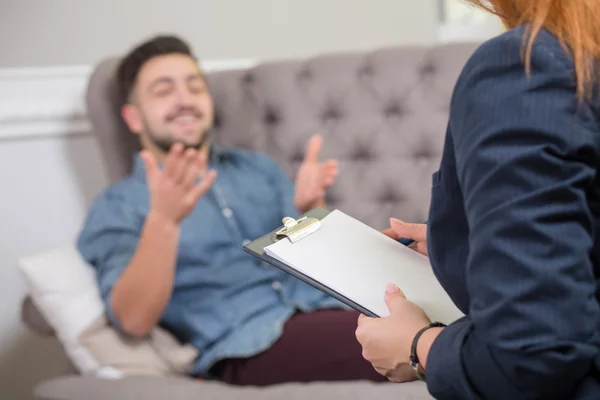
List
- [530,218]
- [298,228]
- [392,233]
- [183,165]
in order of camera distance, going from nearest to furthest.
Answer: [530,218] < [298,228] < [392,233] < [183,165]

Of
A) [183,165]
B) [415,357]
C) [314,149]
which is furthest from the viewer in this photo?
[314,149]

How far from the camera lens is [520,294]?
0.50 metres

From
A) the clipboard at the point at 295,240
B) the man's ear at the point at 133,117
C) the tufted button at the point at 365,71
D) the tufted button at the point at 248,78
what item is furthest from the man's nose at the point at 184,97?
the clipboard at the point at 295,240

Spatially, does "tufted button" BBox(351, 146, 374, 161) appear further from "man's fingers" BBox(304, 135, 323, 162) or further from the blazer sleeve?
the blazer sleeve

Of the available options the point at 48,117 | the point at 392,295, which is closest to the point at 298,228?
the point at 392,295

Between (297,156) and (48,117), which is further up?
(48,117)

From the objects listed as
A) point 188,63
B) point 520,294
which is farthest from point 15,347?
point 520,294

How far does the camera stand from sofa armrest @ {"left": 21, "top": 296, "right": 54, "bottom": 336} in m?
1.35

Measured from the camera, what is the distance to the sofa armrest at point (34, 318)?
53.2 inches

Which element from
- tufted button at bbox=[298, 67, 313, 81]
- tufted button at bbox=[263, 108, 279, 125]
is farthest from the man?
tufted button at bbox=[298, 67, 313, 81]

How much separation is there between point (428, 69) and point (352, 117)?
0.22 meters

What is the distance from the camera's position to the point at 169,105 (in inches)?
60.5

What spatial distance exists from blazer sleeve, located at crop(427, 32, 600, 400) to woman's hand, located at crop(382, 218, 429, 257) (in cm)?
28

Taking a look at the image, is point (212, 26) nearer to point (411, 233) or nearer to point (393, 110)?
point (393, 110)
